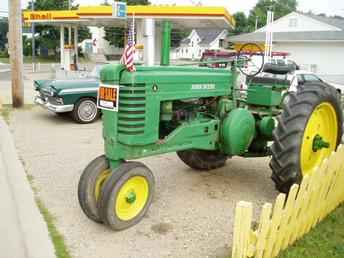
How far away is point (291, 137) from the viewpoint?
4.34m

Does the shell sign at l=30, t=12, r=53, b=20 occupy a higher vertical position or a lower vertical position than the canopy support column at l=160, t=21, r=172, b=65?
higher

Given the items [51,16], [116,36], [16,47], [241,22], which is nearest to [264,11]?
[241,22]

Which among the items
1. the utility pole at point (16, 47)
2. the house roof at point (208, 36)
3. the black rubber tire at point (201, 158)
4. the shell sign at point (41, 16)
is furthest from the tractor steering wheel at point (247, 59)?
the house roof at point (208, 36)

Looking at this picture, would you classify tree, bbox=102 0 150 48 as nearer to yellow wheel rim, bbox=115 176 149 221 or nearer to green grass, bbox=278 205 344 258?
yellow wheel rim, bbox=115 176 149 221

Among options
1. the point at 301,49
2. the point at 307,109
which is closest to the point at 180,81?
the point at 307,109

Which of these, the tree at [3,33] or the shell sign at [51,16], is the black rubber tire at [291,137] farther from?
the tree at [3,33]

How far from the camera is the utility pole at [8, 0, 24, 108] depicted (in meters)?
11.4

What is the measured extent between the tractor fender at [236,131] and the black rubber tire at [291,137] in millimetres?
443

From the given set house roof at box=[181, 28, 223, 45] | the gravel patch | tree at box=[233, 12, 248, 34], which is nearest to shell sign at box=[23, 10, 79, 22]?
the gravel patch

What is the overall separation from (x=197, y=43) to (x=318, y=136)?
55.9 m

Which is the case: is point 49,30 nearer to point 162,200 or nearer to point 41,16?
point 41,16

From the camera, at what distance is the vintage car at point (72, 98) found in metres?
9.52

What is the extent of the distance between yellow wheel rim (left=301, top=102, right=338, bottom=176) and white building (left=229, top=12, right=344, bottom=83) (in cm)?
2131

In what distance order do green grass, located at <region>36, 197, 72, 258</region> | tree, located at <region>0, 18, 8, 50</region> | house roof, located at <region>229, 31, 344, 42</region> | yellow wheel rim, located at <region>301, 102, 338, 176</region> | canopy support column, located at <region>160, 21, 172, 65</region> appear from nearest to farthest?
green grass, located at <region>36, 197, 72, 258</region>
canopy support column, located at <region>160, 21, 172, 65</region>
yellow wheel rim, located at <region>301, 102, 338, 176</region>
house roof, located at <region>229, 31, 344, 42</region>
tree, located at <region>0, 18, 8, 50</region>
